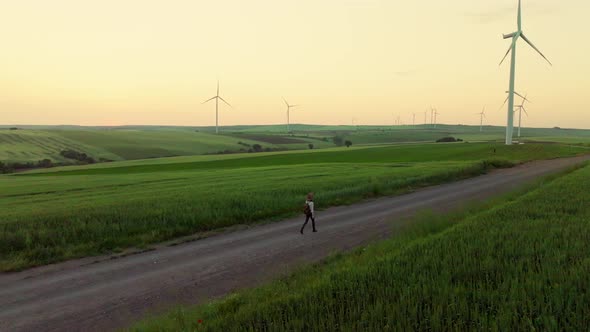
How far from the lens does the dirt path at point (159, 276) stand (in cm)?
985

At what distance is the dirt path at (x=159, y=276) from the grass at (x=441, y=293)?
5.77ft

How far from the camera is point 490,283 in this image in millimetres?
7312

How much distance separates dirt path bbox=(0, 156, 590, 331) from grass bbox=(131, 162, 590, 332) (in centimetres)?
176

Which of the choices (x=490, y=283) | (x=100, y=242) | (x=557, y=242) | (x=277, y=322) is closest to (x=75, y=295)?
(x=100, y=242)

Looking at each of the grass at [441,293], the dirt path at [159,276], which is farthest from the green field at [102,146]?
the grass at [441,293]

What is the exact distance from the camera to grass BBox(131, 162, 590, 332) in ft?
19.7

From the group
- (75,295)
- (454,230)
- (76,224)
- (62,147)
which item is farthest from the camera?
(62,147)

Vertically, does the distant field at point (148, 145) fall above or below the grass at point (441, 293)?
below

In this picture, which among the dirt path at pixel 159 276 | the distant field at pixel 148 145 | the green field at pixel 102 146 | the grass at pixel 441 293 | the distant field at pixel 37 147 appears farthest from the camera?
the distant field at pixel 148 145

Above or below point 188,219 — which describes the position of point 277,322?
above

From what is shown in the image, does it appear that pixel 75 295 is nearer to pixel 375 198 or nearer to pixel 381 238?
pixel 381 238

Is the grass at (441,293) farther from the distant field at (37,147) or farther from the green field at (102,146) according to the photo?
the distant field at (37,147)

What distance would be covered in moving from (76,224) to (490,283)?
56.1ft

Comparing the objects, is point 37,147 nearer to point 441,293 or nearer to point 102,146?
point 102,146
